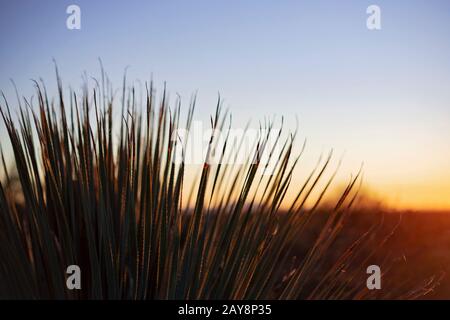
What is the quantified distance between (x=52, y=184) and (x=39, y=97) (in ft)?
0.97

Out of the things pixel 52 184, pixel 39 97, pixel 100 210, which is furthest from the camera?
pixel 39 97

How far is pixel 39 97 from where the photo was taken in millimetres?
1961

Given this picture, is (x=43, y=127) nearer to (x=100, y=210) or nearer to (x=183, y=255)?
(x=100, y=210)

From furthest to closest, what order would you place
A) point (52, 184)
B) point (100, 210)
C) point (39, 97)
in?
point (39, 97) → point (52, 184) → point (100, 210)

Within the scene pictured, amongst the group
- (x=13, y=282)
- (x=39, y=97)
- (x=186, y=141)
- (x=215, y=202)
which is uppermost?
(x=39, y=97)

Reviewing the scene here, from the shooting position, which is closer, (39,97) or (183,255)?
(183,255)

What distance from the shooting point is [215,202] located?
187cm
